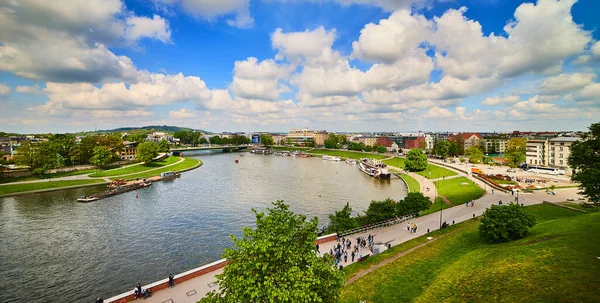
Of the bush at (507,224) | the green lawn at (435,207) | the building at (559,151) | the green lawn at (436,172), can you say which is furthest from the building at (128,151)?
the building at (559,151)

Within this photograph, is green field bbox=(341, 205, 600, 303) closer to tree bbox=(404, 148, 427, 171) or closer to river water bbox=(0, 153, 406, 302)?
river water bbox=(0, 153, 406, 302)

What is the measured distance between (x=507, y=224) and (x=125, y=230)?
46.4 metres

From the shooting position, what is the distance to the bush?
1022 inches

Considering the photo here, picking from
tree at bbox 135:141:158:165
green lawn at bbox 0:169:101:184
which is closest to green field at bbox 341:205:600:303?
green lawn at bbox 0:169:101:184

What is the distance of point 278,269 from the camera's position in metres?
12.1

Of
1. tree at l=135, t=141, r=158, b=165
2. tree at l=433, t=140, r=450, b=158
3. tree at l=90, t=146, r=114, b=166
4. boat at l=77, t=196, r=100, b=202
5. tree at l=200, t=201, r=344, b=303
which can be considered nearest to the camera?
tree at l=200, t=201, r=344, b=303

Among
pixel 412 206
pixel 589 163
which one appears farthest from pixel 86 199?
pixel 589 163

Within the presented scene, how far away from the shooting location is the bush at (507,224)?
25969 millimetres

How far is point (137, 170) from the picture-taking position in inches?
3676

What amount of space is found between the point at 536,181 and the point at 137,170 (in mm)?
111167

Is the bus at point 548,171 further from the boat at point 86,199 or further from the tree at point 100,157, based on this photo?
the tree at point 100,157

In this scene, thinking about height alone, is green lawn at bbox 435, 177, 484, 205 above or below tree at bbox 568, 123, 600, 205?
below

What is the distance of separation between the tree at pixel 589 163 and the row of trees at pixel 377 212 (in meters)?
17.4

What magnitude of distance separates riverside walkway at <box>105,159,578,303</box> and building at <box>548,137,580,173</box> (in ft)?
130
